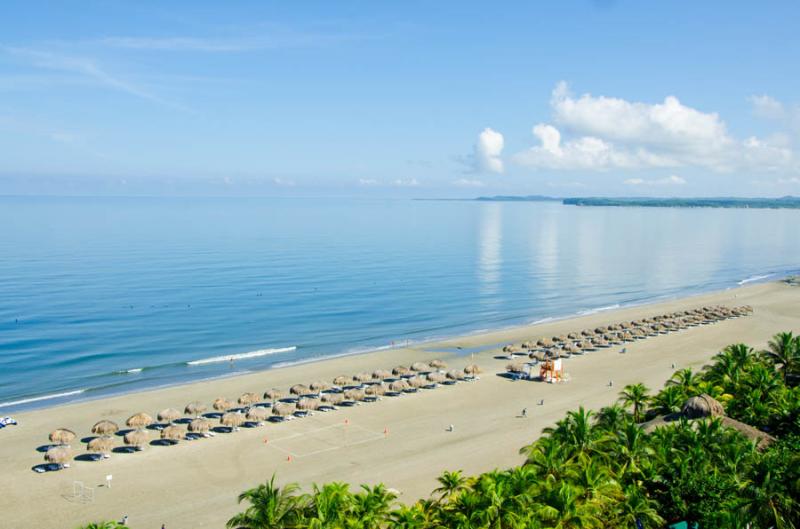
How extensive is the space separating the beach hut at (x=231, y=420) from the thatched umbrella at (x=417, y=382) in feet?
44.8

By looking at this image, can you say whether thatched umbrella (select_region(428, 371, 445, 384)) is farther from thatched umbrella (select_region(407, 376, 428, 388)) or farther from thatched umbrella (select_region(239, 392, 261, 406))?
thatched umbrella (select_region(239, 392, 261, 406))

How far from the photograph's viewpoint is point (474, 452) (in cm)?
3528

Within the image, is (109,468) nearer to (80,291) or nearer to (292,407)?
(292,407)

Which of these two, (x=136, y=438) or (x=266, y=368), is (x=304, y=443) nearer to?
(x=136, y=438)

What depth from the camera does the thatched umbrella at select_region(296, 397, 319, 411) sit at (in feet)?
138

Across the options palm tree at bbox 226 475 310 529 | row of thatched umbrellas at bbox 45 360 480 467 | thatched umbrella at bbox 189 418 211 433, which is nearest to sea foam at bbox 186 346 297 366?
row of thatched umbrellas at bbox 45 360 480 467

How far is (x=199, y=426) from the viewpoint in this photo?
37.7 m

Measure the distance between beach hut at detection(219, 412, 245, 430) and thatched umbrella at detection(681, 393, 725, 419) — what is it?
25.4 m

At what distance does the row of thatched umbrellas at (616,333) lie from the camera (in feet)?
195

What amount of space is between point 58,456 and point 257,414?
1119 cm

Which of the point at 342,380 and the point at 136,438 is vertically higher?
the point at 136,438

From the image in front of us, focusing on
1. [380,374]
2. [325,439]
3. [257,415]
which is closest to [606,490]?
[325,439]

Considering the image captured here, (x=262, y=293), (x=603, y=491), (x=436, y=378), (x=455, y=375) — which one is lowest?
(x=436, y=378)

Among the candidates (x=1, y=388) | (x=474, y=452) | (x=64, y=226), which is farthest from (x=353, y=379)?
(x=64, y=226)
